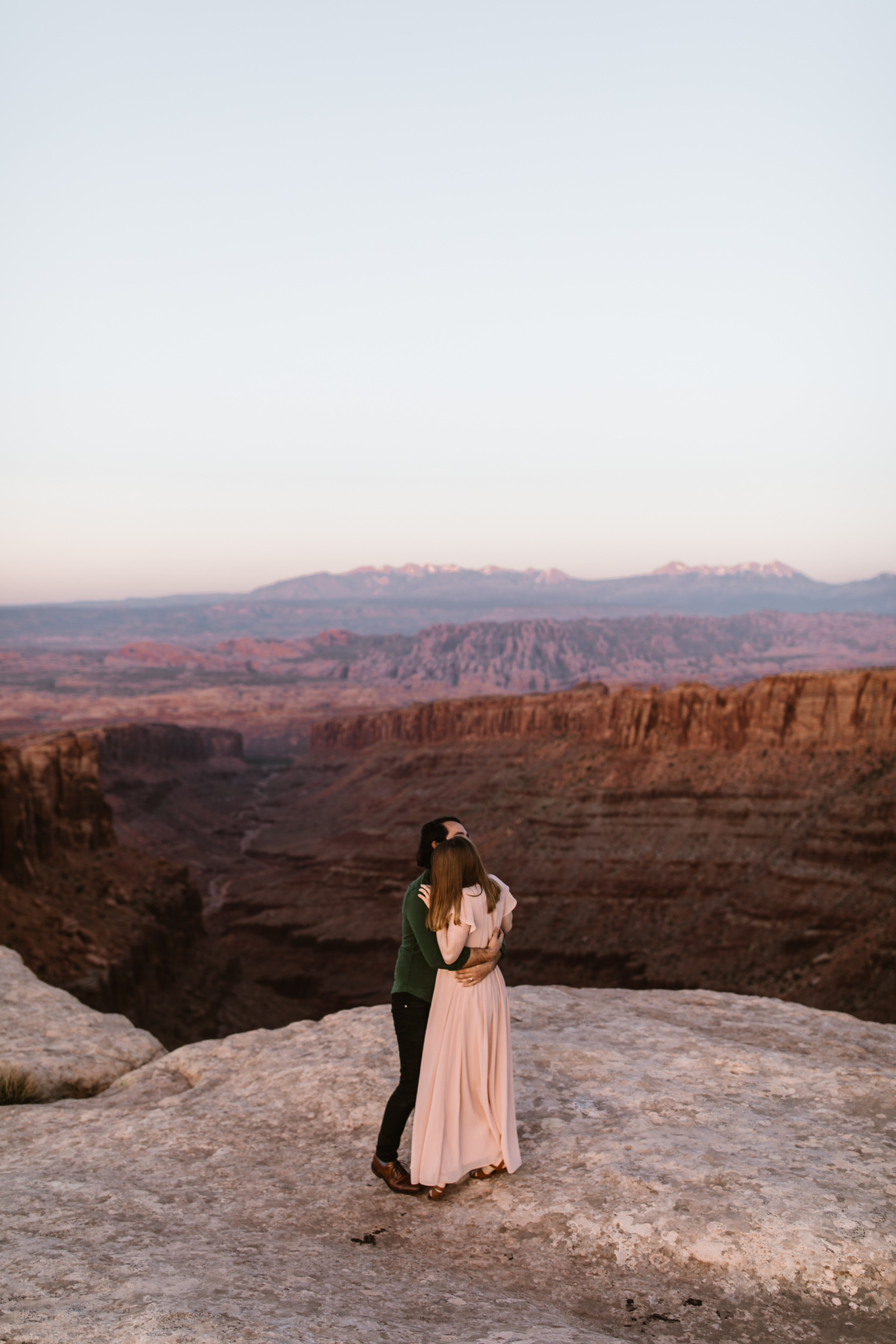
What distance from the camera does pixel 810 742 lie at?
5378 cm

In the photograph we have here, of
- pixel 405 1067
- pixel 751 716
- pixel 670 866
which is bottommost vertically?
pixel 670 866

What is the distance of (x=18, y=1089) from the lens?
27.7 ft

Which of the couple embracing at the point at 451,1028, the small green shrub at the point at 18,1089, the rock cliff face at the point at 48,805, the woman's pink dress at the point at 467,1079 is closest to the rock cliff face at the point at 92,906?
the rock cliff face at the point at 48,805

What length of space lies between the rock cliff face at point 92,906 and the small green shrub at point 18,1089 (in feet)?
54.1

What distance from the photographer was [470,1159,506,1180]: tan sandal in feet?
20.1

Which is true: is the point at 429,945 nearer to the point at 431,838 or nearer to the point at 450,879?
the point at 450,879

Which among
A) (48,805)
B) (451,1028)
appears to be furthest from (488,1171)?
(48,805)

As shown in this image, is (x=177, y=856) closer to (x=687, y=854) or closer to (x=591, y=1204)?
(x=687, y=854)

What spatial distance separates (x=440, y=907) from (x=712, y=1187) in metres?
2.27

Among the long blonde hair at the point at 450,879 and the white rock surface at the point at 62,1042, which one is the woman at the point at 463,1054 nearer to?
the long blonde hair at the point at 450,879

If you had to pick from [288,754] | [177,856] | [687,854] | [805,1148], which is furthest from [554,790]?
[288,754]

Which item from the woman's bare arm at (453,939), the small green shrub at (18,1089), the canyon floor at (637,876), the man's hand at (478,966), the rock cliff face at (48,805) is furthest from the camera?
the canyon floor at (637,876)

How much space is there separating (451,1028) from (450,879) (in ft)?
3.20

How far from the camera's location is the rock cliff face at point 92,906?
26281 millimetres
